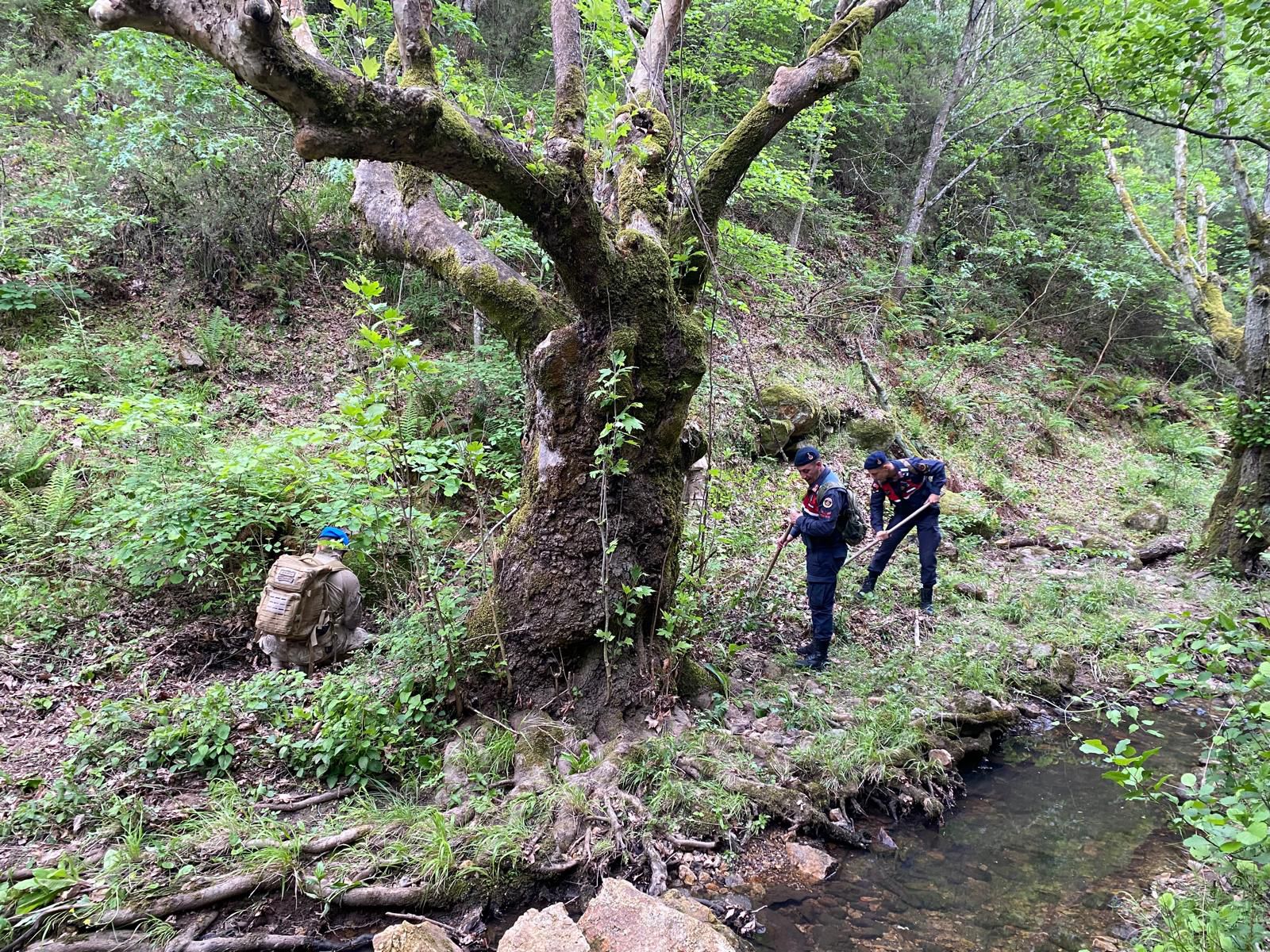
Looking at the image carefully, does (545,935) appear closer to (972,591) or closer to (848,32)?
(848,32)

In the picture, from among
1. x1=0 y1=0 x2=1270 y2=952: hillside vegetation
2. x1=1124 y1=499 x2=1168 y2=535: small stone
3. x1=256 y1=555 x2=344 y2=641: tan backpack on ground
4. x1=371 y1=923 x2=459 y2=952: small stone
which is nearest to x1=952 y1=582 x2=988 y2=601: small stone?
x1=0 y1=0 x2=1270 y2=952: hillside vegetation

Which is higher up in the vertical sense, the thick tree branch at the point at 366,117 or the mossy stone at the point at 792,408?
the thick tree branch at the point at 366,117

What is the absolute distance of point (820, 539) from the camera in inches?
223

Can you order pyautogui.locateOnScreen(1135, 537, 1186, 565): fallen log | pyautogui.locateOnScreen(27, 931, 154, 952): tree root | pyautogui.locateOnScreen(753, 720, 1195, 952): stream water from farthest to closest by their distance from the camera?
1. pyautogui.locateOnScreen(1135, 537, 1186, 565): fallen log
2. pyautogui.locateOnScreen(753, 720, 1195, 952): stream water
3. pyautogui.locateOnScreen(27, 931, 154, 952): tree root

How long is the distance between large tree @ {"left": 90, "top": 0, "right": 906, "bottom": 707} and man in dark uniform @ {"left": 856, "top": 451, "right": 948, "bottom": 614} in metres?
3.17

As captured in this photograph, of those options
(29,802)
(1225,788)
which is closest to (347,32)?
(29,802)

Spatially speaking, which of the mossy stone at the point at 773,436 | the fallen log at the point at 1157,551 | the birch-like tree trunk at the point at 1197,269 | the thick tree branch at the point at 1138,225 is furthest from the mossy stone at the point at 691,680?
the thick tree branch at the point at 1138,225

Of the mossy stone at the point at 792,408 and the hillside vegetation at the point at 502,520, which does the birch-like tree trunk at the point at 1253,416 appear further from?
the mossy stone at the point at 792,408

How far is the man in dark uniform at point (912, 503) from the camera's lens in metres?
6.91

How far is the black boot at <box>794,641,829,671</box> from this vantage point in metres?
5.68

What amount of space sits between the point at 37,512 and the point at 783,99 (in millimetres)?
7406

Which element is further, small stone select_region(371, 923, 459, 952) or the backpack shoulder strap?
the backpack shoulder strap

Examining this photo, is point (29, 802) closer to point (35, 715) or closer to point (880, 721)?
point (35, 715)

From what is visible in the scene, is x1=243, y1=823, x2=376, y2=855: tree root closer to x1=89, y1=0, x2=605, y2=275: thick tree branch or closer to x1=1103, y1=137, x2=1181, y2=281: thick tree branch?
x1=89, y1=0, x2=605, y2=275: thick tree branch
